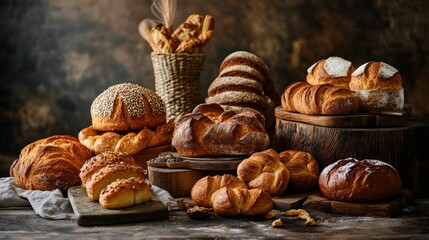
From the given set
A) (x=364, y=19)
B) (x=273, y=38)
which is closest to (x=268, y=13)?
(x=273, y=38)

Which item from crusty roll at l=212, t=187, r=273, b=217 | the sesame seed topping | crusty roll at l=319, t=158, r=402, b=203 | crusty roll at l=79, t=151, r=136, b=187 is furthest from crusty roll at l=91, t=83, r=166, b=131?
crusty roll at l=319, t=158, r=402, b=203

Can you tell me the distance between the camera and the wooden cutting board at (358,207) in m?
3.32

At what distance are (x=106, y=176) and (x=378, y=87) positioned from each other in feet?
4.62

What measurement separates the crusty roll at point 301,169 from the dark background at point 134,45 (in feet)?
9.19

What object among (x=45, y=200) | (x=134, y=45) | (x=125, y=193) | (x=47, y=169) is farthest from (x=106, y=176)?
(x=134, y=45)

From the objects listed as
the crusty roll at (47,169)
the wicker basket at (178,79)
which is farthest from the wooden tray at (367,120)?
the wicker basket at (178,79)

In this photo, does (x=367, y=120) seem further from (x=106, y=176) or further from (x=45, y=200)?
(x=45, y=200)

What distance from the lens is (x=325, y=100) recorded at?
→ 380 centimetres

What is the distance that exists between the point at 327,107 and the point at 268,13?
9.06 ft

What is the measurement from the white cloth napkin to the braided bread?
528mm

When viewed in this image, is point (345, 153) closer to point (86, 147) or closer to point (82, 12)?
point (86, 147)

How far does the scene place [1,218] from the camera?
3412 millimetres

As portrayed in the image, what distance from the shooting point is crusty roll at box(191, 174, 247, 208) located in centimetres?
341

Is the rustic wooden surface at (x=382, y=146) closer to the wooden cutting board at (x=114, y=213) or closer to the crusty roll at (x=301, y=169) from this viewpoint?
the crusty roll at (x=301, y=169)
